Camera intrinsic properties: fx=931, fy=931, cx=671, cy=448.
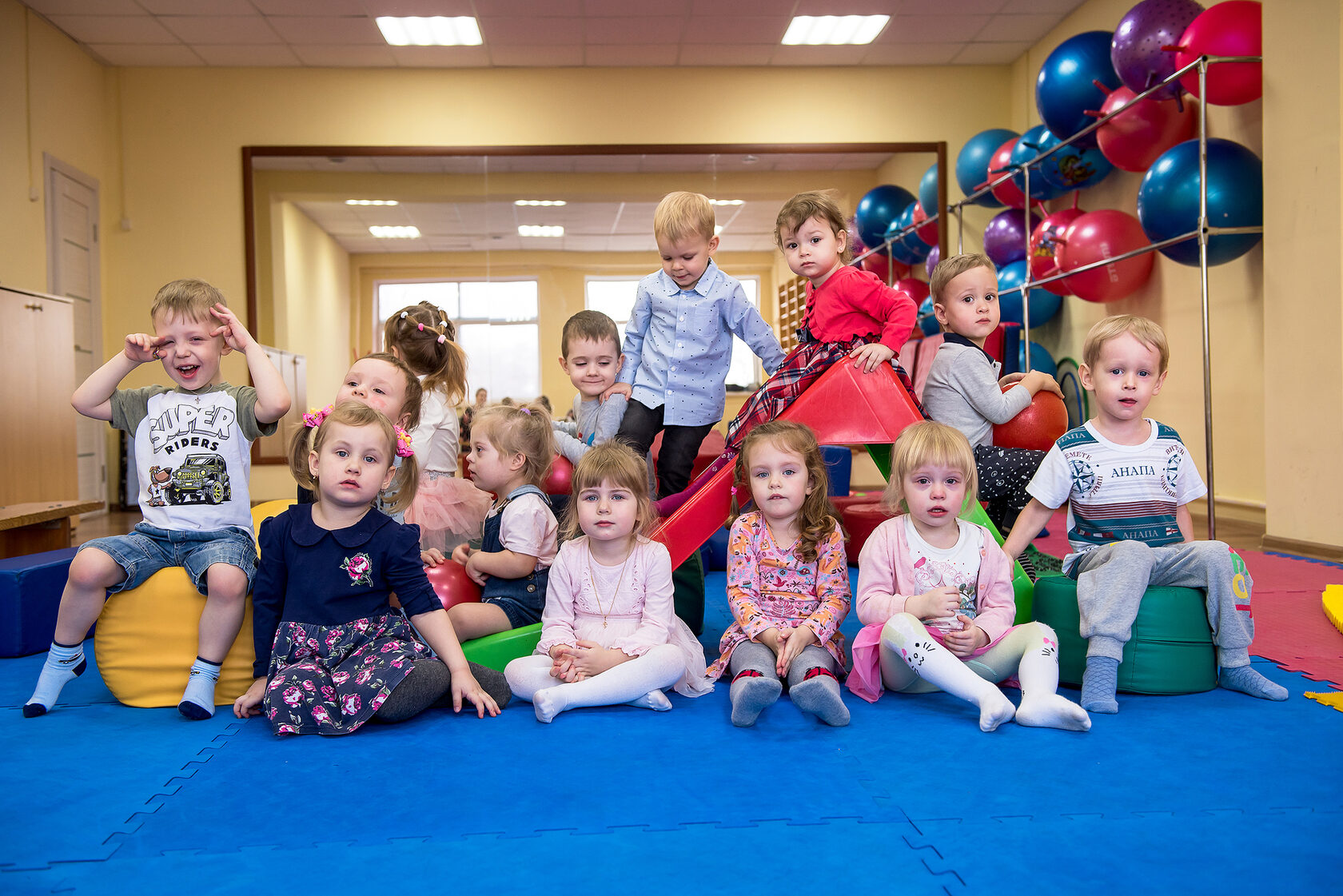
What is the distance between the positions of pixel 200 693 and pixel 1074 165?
5610 mm

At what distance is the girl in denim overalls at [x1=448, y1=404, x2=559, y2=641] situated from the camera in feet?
8.85

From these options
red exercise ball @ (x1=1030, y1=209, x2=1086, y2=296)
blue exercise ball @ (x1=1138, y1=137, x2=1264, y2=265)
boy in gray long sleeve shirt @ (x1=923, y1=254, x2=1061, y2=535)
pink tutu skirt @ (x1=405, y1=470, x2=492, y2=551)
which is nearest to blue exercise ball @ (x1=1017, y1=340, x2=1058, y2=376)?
red exercise ball @ (x1=1030, y1=209, x2=1086, y2=296)

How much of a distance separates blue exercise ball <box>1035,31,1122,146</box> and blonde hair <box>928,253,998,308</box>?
9.72 ft

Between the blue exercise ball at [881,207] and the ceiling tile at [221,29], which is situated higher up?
the ceiling tile at [221,29]

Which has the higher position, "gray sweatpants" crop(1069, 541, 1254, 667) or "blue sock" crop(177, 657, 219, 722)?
"gray sweatpants" crop(1069, 541, 1254, 667)

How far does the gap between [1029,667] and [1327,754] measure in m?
0.59

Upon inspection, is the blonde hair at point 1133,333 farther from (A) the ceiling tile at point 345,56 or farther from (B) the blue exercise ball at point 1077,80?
(A) the ceiling tile at point 345,56

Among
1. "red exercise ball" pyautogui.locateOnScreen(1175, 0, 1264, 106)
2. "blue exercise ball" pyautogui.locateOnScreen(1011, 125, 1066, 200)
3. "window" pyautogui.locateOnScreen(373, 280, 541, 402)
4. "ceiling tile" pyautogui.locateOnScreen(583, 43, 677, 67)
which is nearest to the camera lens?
"red exercise ball" pyautogui.locateOnScreen(1175, 0, 1264, 106)

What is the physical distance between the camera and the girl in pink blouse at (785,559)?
2449mm

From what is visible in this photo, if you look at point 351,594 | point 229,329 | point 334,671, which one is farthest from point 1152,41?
point 334,671

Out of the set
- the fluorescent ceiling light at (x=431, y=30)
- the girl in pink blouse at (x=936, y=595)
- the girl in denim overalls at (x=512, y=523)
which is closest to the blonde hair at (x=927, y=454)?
the girl in pink blouse at (x=936, y=595)

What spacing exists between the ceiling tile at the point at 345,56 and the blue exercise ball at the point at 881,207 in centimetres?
406

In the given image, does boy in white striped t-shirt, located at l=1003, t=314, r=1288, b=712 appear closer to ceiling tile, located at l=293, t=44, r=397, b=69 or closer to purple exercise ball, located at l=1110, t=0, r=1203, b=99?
purple exercise ball, located at l=1110, t=0, r=1203, b=99

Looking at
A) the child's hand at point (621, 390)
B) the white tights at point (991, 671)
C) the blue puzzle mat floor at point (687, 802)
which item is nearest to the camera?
the blue puzzle mat floor at point (687, 802)
